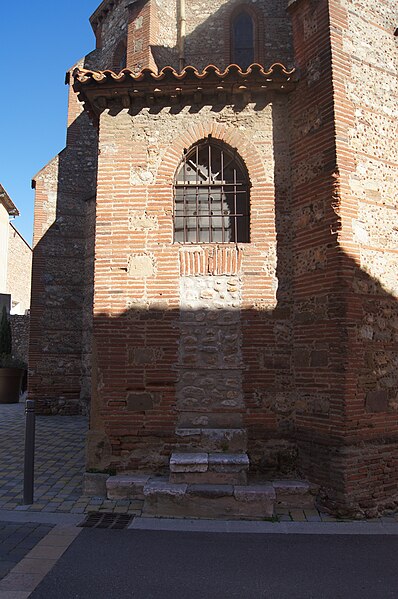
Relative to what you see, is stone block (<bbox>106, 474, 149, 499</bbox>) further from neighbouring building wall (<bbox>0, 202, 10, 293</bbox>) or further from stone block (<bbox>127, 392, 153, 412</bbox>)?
neighbouring building wall (<bbox>0, 202, 10, 293</bbox>)

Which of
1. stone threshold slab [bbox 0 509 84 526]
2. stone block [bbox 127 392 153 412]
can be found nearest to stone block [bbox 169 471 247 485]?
stone block [bbox 127 392 153 412]

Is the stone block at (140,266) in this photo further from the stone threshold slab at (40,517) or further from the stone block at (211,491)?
the stone threshold slab at (40,517)

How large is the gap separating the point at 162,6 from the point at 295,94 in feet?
18.7

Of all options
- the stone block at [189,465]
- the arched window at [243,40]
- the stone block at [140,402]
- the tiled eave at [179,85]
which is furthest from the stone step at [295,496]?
the arched window at [243,40]

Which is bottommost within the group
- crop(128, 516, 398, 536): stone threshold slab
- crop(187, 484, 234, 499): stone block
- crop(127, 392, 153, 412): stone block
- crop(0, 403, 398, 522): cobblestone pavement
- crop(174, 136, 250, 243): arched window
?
crop(128, 516, 398, 536): stone threshold slab

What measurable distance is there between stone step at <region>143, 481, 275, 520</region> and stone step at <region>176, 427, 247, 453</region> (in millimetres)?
606

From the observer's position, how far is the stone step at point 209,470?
5.24 meters

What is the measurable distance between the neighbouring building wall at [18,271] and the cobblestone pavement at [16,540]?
22.4 m

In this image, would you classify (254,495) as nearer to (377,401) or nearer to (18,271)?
(377,401)

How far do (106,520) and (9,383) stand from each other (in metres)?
11.0

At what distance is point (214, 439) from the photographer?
5648 millimetres

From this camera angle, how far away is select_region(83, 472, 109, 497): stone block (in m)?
5.54

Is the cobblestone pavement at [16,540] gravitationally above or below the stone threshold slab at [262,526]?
above

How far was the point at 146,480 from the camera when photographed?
541cm
